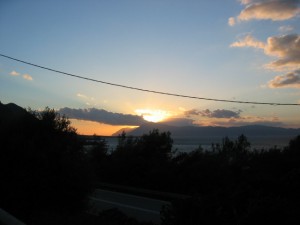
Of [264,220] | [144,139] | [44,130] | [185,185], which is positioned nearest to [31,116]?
[44,130]

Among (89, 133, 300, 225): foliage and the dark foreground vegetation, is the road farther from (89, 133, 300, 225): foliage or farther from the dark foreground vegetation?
(89, 133, 300, 225): foliage

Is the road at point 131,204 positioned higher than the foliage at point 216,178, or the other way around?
the foliage at point 216,178

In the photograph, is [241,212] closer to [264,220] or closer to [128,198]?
[264,220]

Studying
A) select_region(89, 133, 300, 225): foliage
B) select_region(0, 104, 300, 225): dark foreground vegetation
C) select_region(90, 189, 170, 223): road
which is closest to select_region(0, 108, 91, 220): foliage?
select_region(0, 104, 300, 225): dark foreground vegetation

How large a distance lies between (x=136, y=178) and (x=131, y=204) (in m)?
6.36

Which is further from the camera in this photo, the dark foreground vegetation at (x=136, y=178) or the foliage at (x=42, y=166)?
the foliage at (x=42, y=166)

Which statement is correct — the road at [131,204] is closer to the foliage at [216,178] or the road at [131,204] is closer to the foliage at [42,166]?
the foliage at [216,178]

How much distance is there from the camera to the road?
53.6ft

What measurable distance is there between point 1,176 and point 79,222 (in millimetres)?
2531

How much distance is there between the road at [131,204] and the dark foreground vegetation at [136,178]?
145cm

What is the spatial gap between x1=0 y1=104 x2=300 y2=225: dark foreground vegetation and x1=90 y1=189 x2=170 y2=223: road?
1445 millimetres

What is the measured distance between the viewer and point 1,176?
11.7 m

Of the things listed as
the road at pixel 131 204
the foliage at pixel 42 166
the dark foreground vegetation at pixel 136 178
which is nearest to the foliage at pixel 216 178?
the dark foreground vegetation at pixel 136 178

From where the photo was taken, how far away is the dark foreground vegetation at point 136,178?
784 centimetres
